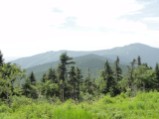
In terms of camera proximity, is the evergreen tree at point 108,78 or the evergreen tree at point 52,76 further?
the evergreen tree at point 52,76

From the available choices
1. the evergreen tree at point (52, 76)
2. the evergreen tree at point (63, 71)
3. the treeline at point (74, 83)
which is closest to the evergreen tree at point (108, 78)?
the treeline at point (74, 83)

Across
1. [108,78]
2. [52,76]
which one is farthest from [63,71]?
[108,78]

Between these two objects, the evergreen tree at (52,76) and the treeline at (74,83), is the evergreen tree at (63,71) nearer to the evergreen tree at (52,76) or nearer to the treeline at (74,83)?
the treeline at (74,83)

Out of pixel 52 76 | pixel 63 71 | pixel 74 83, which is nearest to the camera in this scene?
pixel 63 71

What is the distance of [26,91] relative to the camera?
83.6 meters

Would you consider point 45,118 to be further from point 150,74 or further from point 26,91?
point 150,74

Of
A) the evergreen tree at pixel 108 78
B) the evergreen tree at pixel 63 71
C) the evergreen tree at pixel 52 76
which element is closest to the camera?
the evergreen tree at pixel 63 71

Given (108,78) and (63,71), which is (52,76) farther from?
(108,78)

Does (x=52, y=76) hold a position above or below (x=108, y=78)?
above

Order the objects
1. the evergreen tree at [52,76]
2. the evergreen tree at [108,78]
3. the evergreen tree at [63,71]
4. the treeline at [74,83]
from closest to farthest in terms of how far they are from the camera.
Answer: the evergreen tree at [63,71] < the treeline at [74,83] < the evergreen tree at [108,78] < the evergreen tree at [52,76]

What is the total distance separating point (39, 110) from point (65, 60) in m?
61.0

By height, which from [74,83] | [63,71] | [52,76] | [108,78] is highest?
[63,71]

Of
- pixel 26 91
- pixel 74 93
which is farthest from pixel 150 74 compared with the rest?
pixel 26 91

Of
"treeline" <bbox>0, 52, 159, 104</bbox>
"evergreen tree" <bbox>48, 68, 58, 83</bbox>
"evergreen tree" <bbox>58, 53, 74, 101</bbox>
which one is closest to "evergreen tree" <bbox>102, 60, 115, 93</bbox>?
"treeline" <bbox>0, 52, 159, 104</bbox>
